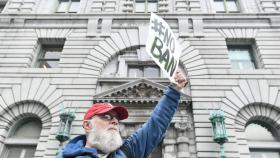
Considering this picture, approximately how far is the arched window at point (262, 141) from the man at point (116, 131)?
1010cm

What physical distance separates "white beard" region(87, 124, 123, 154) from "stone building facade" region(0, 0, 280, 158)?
28.9 feet

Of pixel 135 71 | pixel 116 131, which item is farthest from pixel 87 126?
pixel 135 71

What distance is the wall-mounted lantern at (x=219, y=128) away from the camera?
1160 cm

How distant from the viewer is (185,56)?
1538 cm

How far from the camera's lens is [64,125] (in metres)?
12.4

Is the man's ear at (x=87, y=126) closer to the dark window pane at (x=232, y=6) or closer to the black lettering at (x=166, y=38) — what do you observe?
the black lettering at (x=166, y=38)

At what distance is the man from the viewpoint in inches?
140

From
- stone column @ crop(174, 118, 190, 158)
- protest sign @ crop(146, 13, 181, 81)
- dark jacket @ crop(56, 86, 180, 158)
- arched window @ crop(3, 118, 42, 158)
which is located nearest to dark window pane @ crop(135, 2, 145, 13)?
stone column @ crop(174, 118, 190, 158)

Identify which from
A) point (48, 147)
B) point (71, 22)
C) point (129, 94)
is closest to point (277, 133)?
point (129, 94)

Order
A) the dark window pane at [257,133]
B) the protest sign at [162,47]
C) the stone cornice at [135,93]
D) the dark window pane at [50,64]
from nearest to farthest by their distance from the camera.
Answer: the protest sign at [162,47] < the dark window pane at [257,133] < the stone cornice at [135,93] < the dark window pane at [50,64]

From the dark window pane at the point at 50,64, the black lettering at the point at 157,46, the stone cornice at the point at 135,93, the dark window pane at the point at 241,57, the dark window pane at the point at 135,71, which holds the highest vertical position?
the dark window pane at the point at 241,57

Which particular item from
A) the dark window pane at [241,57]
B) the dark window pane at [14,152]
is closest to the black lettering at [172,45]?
the dark window pane at [14,152]

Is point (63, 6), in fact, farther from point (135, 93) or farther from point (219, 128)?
point (219, 128)

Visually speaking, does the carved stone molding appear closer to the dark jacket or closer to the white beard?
the dark jacket
